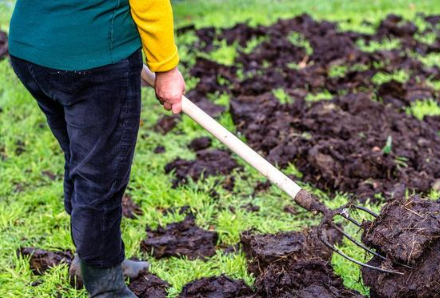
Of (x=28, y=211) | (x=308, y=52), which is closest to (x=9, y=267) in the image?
(x=28, y=211)

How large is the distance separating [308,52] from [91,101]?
441 cm

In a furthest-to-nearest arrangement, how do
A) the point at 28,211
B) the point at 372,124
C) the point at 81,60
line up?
the point at 372,124, the point at 28,211, the point at 81,60

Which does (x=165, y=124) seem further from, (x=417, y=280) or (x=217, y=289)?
(x=417, y=280)

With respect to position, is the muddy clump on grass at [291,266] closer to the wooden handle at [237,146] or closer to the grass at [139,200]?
the grass at [139,200]

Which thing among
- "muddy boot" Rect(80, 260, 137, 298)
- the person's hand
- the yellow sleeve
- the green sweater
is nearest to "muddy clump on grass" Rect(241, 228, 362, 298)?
"muddy boot" Rect(80, 260, 137, 298)

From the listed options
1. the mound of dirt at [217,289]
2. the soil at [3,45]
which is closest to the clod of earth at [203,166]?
the mound of dirt at [217,289]

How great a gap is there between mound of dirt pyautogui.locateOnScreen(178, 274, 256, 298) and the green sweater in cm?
122

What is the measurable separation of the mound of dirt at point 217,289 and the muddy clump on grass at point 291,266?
0.24 feet

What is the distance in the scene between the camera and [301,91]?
18.0 ft

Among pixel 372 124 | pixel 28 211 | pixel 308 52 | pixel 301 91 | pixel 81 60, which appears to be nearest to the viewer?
pixel 81 60

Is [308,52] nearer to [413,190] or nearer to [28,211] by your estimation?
[413,190]

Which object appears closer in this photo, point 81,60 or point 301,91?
point 81,60

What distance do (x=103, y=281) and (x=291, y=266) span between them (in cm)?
89

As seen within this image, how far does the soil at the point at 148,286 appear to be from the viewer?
309cm
